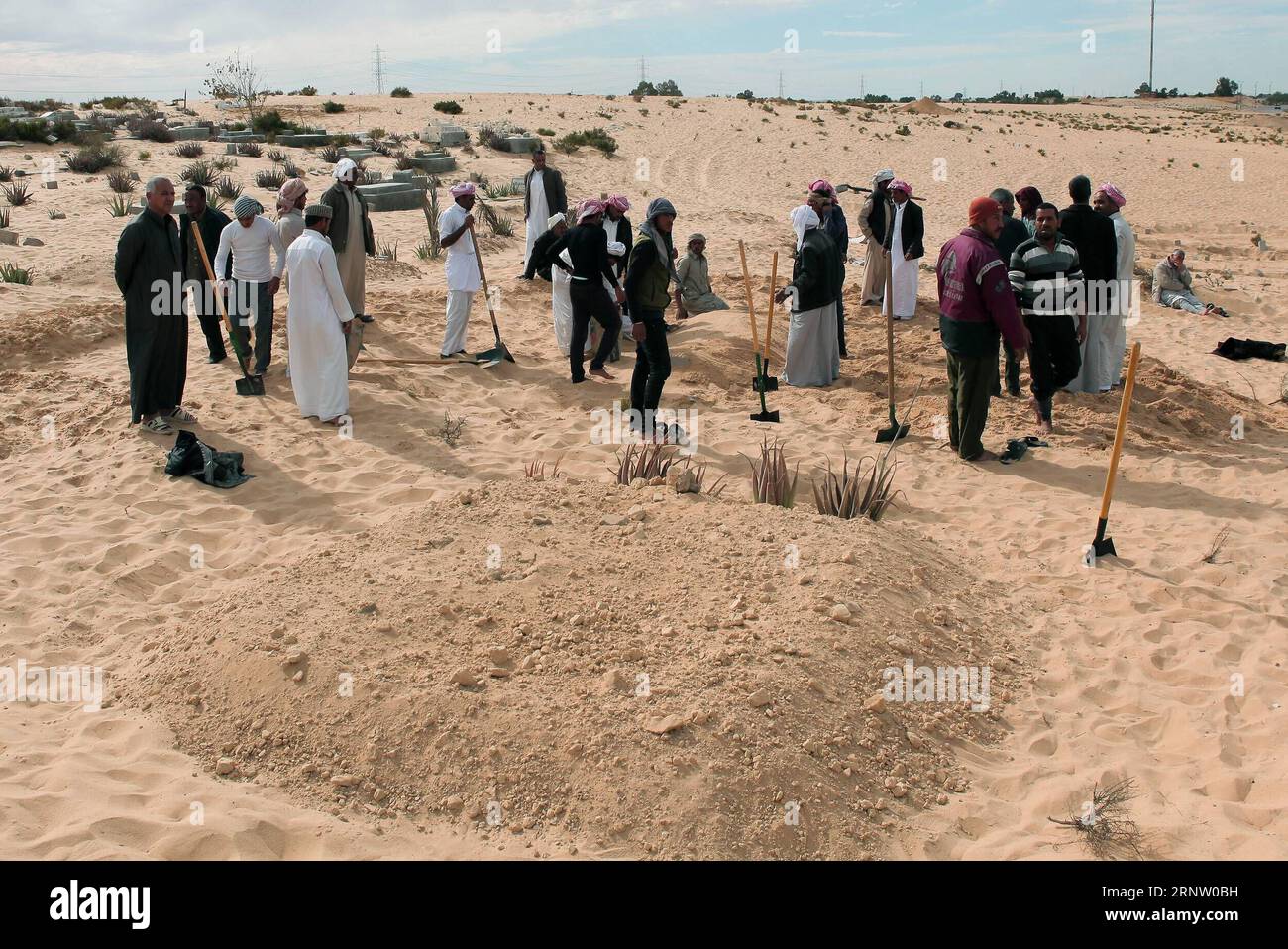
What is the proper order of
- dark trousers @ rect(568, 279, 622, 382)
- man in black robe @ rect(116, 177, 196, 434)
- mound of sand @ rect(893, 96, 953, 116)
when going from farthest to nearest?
1. mound of sand @ rect(893, 96, 953, 116)
2. dark trousers @ rect(568, 279, 622, 382)
3. man in black robe @ rect(116, 177, 196, 434)

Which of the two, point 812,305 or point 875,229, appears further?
point 875,229

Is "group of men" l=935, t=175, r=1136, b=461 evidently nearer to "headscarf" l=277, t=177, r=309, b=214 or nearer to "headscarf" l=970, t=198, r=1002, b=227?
"headscarf" l=970, t=198, r=1002, b=227

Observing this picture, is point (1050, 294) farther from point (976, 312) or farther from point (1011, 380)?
point (1011, 380)

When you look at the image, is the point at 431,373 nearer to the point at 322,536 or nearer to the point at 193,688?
the point at 322,536

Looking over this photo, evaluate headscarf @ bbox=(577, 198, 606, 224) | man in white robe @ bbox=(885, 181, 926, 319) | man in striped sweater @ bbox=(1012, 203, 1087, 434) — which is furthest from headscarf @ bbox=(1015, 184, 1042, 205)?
headscarf @ bbox=(577, 198, 606, 224)

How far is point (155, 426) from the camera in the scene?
25.0ft

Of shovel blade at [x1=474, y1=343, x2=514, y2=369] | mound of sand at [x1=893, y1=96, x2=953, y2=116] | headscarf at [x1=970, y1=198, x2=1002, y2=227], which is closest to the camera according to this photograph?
headscarf at [x1=970, y1=198, x2=1002, y2=227]

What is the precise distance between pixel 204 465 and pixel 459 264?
3.30m

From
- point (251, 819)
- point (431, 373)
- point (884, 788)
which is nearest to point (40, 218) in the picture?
point (431, 373)

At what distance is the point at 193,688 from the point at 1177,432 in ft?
23.7

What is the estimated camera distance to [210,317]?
916 centimetres

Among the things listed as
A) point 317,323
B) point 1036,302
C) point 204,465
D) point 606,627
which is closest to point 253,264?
point 317,323

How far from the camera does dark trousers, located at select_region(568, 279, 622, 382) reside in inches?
345

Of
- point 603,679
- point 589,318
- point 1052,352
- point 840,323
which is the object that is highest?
point 589,318
